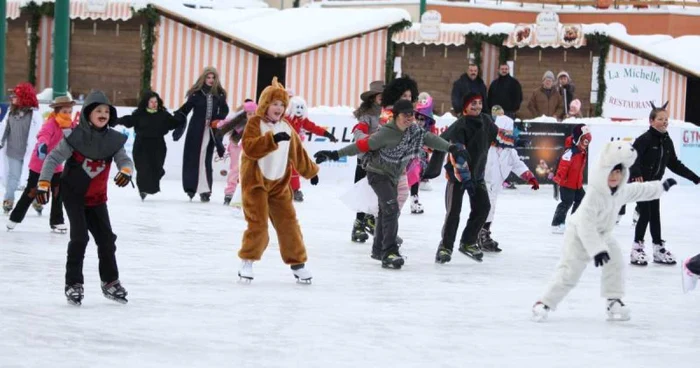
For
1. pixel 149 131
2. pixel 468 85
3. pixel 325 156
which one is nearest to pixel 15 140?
pixel 149 131

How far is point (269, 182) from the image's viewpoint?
377 inches

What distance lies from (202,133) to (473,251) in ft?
19.4

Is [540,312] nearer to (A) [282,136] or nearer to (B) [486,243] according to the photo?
(A) [282,136]

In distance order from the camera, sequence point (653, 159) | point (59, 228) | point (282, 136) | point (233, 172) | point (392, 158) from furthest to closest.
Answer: point (233, 172), point (59, 228), point (653, 159), point (392, 158), point (282, 136)

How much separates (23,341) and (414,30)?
65.1 feet

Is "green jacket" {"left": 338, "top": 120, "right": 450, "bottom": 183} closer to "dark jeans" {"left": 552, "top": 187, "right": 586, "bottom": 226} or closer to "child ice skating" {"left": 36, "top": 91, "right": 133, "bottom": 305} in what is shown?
"child ice skating" {"left": 36, "top": 91, "right": 133, "bottom": 305}

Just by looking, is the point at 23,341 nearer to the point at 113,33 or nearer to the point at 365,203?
the point at 365,203

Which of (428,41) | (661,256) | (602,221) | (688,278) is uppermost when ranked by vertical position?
(428,41)

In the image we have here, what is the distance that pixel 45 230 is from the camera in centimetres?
1273

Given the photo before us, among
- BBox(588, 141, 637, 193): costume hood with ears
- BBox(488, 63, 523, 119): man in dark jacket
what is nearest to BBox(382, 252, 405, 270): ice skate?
BBox(588, 141, 637, 193): costume hood with ears

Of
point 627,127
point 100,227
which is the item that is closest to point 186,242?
point 100,227

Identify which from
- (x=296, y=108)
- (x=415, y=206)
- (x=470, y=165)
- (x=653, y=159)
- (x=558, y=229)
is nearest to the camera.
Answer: (x=470, y=165)

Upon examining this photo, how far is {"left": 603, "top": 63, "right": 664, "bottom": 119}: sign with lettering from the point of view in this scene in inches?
1032

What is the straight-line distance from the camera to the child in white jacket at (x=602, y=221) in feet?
27.0
